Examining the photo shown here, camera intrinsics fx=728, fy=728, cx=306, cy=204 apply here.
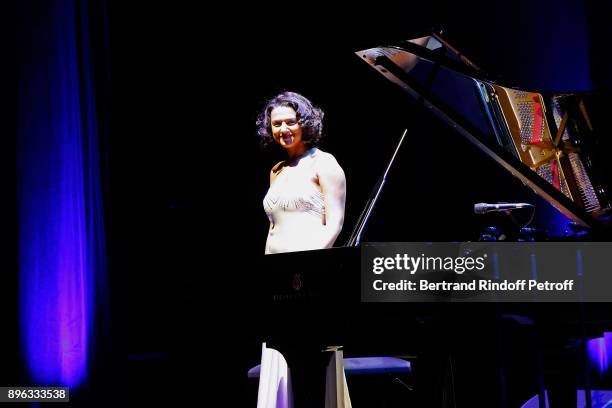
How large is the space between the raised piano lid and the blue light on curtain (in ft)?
6.82

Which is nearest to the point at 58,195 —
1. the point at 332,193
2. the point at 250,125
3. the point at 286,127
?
the point at 250,125

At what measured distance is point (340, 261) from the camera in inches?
87.3

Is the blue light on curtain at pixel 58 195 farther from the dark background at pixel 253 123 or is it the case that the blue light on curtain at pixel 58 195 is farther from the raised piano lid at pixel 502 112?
the raised piano lid at pixel 502 112

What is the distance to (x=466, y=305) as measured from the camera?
2.28 m

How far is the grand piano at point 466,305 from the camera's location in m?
2.24

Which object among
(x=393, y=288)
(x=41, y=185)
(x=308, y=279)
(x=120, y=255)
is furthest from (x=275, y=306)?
(x=41, y=185)

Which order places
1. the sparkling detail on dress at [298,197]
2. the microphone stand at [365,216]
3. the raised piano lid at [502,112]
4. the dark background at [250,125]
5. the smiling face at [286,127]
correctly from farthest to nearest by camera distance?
the dark background at [250,125]
the smiling face at [286,127]
the sparkling detail on dress at [298,197]
the raised piano lid at [502,112]
the microphone stand at [365,216]

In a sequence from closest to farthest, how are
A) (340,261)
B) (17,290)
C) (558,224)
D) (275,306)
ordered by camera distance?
(340,261), (275,306), (17,290), (558,224)

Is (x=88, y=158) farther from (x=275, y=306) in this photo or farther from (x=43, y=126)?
(x=275, y=306)

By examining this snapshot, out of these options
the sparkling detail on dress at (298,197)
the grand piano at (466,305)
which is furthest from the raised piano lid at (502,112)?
the sparkling detail on dress at (298,197)

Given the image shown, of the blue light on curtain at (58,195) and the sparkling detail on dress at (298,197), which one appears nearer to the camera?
the sparkling detail on dress at (298,197)

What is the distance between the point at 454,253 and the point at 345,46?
265 centimetres

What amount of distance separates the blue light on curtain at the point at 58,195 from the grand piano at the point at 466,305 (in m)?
2.05

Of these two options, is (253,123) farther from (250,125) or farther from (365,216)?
(365,216)
